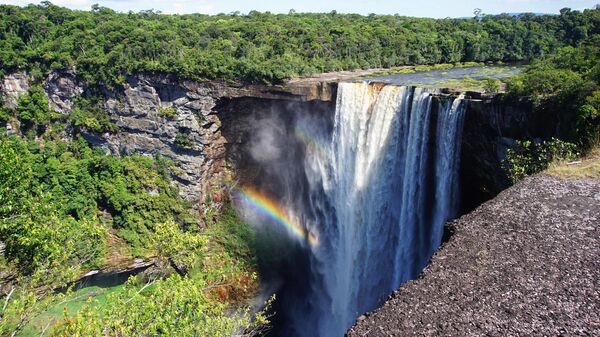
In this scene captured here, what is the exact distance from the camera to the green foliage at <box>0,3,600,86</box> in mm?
33438

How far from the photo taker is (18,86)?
125 feet

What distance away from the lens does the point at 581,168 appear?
13.8 metres

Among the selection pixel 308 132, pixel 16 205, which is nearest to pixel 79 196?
pixel 308 132

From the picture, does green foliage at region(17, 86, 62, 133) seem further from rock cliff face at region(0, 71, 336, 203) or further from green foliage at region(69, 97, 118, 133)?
rock cliff face at region(0, 71, 336, 203)

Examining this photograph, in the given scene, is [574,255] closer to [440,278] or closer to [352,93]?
[440,278]

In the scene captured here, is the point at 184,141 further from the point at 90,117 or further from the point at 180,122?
the point at 90,117

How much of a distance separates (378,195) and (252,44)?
1873 centimetres

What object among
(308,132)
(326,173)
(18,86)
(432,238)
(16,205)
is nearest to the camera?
(16,205)

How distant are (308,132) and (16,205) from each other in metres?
21.9

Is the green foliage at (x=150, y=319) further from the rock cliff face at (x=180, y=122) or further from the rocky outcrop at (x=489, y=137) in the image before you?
the rock cliff face at (x=180, y=122)

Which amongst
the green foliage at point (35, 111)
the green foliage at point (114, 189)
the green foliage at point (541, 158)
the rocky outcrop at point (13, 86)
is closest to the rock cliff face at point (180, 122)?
the green foliage at point (114, 189)

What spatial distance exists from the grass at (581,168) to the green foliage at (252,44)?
20.6 metres

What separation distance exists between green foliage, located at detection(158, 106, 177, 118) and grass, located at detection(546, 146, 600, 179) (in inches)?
1043

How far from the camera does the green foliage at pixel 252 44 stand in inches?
1316
